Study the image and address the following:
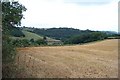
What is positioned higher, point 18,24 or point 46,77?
point 18,24

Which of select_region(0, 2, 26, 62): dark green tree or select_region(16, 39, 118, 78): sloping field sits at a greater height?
select_region(0, 2, 26, 62): dark green tree

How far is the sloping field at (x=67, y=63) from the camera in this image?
14637 mm

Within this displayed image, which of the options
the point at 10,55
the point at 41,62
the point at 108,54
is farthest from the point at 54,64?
the point at 108,54

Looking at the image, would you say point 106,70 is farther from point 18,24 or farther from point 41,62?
point 18,24

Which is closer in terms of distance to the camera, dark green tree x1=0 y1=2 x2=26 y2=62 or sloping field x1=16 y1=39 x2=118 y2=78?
dark green tree x1=0 y1=2 x2=26 y2=62

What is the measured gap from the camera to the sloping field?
14.6 meters

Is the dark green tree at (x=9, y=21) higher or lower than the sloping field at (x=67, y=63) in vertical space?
higher

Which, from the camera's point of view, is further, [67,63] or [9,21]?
[67,63]

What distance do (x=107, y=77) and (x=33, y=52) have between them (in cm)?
487

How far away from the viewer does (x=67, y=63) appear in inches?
655

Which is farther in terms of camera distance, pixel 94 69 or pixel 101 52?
pixel 101 52

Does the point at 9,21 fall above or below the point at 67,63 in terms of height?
above

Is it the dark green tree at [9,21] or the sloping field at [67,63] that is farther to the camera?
the sloping field at [67,63]

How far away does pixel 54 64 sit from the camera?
15953mm
